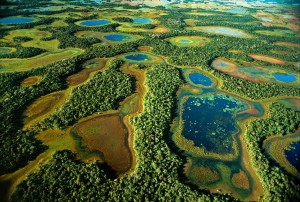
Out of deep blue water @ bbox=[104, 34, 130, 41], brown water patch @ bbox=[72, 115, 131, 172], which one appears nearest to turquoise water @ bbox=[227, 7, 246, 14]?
deep blue water @ bbox=[104, 34, 130, 41]

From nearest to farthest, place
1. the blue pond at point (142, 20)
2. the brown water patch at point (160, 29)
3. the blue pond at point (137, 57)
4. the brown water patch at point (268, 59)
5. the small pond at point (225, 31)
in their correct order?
the blue pond at point (137, 57) < the brown water patch at point (268, 59) < the brown water patch at point (160, 29) < the small pond at point (225, 31) < the blue pond at point (142, 20)

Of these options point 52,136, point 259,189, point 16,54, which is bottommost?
point 259,189

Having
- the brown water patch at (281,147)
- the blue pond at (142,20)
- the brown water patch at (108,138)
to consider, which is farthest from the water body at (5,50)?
the brown water patch at (281,147)

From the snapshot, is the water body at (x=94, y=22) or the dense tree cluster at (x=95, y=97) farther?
the water body at (x=94, y=22)

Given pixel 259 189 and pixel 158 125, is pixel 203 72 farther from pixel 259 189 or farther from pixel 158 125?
pixel 259 189

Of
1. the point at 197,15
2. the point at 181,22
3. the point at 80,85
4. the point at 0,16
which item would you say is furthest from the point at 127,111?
the point at 197,15

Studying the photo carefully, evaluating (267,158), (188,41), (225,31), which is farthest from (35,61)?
(225,31)

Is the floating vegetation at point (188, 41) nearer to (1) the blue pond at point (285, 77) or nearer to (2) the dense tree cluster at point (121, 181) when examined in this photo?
(1) the blue pond at point (285, 77)
